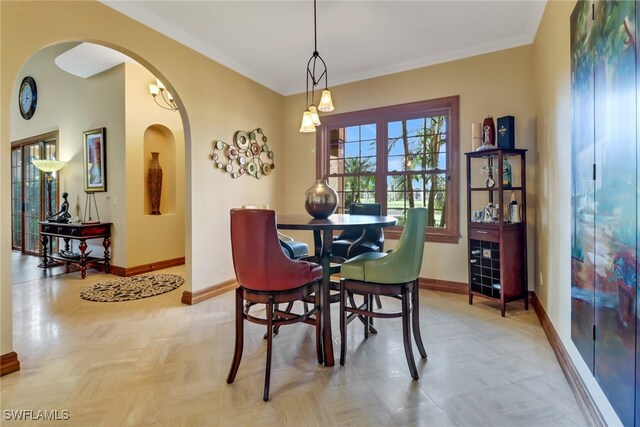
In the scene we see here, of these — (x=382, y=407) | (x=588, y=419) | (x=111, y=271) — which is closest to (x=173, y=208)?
(x=111, y=271)

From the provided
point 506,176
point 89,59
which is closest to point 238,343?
point 506,176

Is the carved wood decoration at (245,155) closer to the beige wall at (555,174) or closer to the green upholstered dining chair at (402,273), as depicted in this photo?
the green upholstered dining chair at (402,273)

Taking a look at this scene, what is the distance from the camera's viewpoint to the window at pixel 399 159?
3.82 metres

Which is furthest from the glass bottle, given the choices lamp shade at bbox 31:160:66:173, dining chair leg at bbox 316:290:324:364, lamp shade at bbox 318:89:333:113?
lamp shade at bbox 31:160:66:173

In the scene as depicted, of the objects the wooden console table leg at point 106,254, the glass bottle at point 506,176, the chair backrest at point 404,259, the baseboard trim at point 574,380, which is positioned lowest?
the baseboard trim at point 574,380

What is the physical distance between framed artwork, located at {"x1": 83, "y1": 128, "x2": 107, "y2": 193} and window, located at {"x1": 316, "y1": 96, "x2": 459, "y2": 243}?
3294 millimetres

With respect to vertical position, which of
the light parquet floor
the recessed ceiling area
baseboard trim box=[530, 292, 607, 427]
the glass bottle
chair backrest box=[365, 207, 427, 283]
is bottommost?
the light parquet floor

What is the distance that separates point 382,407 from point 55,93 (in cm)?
697

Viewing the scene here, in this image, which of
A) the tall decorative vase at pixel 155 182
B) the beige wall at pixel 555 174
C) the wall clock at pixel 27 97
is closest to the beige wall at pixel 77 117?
the wall clock at pixel 27 97

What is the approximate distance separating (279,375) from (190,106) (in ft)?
9.28

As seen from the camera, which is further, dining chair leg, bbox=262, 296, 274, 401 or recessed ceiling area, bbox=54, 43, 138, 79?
recessed ceiling area, bbox=54, 43, 138, 79

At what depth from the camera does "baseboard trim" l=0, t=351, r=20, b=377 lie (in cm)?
196

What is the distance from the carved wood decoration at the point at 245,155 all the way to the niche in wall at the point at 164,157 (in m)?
1.90

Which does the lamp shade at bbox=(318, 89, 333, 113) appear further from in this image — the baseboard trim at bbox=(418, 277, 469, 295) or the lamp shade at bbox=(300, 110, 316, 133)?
the baseboard trim at bbox=(418, 277, 469, 295)
